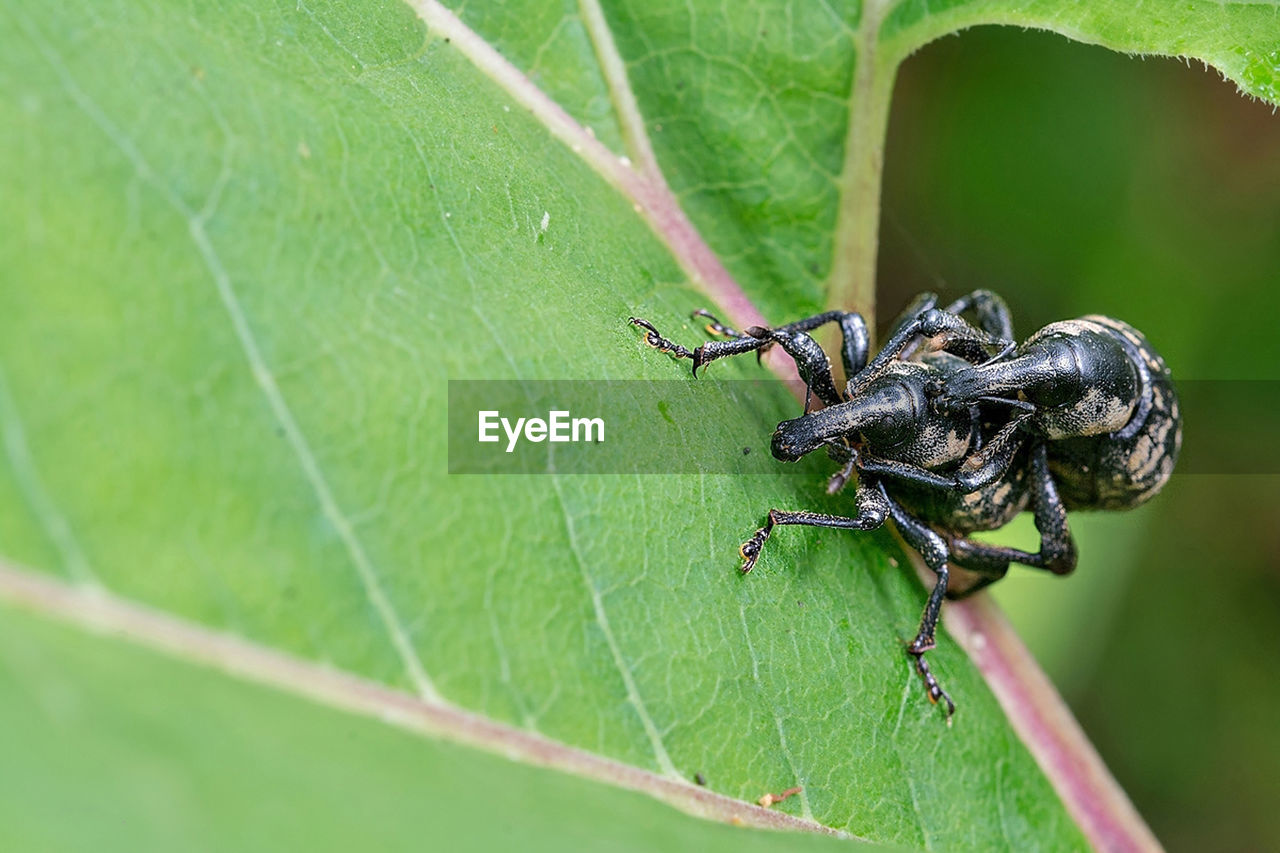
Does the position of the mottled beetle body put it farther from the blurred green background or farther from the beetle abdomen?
the blurred green background

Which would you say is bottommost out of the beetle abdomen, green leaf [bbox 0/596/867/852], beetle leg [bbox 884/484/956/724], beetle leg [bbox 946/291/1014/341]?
green leaf [bbox 0/596/867/852]

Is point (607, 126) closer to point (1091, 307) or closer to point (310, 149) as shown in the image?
point (310, 149)

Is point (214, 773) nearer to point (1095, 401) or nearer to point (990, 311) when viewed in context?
point (1095, 401)

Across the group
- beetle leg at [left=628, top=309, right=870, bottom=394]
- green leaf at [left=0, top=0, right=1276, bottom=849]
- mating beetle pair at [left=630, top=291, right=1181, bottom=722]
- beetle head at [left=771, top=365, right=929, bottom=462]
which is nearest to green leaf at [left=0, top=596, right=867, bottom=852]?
green leaf at [left=0, top=0, right=1276, bottom=849]

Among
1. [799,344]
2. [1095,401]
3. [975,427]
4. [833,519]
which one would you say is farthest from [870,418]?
[1095,401]

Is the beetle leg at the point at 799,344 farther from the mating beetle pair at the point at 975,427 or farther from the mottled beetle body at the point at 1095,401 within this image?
the mottled beetle body at the point at 1095,401

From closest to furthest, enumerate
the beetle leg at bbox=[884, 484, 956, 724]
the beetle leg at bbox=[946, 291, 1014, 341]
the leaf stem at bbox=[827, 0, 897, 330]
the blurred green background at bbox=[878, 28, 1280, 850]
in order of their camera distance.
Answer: the beetle leg at bbox=[884, 484, 956, 724], the leaf stem at bbox=[827, 0, 897, 330], the beetle leg at bbox=[946, 291, 1014, 341], the blurred green background at bbox=[878, 28, 1280, 850]

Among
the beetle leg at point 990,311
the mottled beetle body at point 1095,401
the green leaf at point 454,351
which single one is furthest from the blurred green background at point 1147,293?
the green leaf at point 454,351
